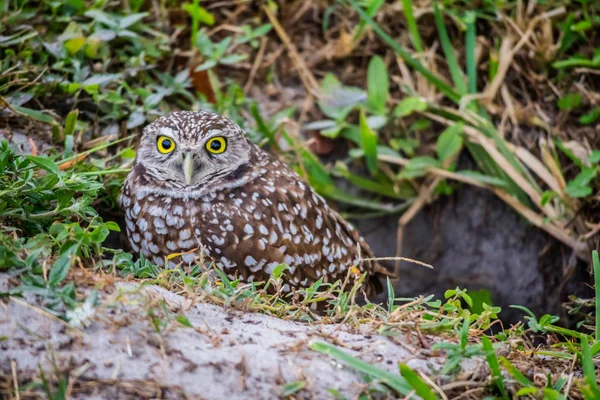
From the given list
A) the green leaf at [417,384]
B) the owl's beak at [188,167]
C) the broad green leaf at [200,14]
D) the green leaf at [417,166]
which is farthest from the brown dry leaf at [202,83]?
the green leaf at [417,384]

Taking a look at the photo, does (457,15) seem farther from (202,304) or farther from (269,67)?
(202,304)

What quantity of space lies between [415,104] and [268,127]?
37.3 inches

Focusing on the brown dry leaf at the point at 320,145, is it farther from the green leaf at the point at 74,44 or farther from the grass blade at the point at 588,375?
the grass blade at the point at 588,375

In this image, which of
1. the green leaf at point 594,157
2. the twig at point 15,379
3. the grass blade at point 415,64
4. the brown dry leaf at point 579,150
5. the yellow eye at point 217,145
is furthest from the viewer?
the grass blade at point 415,64

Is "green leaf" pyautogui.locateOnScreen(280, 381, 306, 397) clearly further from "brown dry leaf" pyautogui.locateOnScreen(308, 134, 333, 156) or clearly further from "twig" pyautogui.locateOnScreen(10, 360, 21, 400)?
"brown dry leaf" pyautogui.locateOnScreen(308, 134, 333, 156)

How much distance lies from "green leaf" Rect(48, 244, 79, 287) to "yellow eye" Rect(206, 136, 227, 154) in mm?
1049

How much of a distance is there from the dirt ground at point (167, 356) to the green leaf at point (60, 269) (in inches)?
4.3

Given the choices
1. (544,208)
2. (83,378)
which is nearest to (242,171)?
(83,378)

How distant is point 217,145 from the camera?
319 cm

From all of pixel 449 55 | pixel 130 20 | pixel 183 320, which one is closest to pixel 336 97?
pixel 449 55

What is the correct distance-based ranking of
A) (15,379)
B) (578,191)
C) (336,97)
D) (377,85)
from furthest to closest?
1. (336,97)
2. (377,85)
3. (578,191)
4. (15,379)

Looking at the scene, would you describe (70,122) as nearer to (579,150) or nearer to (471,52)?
(471,52)

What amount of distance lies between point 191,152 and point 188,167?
0.25 ft

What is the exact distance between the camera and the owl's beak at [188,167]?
306cm
